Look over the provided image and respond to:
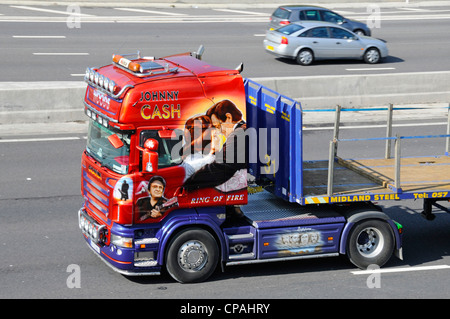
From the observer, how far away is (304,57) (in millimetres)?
27625

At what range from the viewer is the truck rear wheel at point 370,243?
10.8 m

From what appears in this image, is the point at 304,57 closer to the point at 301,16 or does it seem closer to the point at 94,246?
the point at 301,16

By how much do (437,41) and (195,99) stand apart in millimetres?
26090

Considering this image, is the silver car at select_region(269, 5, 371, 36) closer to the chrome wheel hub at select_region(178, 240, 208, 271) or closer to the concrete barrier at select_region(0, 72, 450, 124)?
the concrete barrier at select_region(0, 72, 450, 124)

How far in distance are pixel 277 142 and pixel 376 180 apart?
1.71 m

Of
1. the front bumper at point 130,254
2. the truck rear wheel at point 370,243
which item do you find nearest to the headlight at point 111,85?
the front bumper at point 130,254

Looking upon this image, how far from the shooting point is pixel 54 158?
16422 millimetres

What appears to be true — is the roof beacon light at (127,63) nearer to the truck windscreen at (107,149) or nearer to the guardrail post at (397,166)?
the truck windscreen at (107,149)

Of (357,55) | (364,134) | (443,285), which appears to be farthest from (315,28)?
(443,285)

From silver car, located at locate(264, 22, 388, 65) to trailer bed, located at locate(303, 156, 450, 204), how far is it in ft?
50.5

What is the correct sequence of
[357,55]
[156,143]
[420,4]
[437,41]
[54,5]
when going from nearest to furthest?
[156,143]
[357,55]
[437,41]
[54,5]
[420,4]

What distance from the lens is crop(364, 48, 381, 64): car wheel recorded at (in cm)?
2873

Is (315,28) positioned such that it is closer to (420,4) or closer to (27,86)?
(27,86)

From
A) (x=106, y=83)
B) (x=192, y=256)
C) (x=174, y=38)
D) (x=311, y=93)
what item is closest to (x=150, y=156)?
(x=106, y=83)
